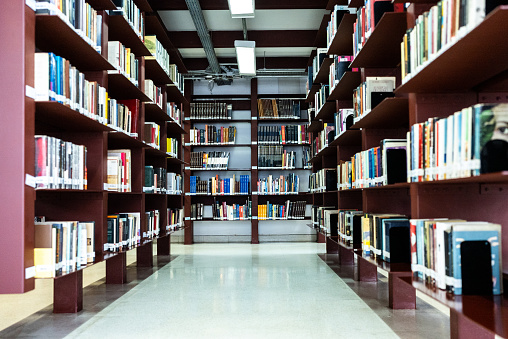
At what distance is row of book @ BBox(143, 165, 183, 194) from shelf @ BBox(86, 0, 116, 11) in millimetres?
2015

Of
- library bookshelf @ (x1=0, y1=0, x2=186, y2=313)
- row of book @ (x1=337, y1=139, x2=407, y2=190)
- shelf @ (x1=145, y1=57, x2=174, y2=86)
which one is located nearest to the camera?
library bookshelf @ (x1=0, y1=0, x2=186, y2=313)

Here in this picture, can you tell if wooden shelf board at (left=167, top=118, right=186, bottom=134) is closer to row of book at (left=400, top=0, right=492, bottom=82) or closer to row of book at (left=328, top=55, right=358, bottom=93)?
row of book at (left=328, top=55, right=358, bottom=93)

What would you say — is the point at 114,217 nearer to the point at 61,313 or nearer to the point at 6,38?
the point at 61,313

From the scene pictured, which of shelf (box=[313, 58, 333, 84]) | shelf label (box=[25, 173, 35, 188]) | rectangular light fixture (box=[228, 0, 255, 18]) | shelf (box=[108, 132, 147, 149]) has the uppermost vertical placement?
rectangular light fixture (box=[228, 0, 255, 18])

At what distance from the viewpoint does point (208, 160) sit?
854cm

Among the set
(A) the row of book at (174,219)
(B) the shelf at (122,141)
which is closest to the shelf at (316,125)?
(A) the row of book at (174,219)

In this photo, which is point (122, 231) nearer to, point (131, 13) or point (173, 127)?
point (131, 13)

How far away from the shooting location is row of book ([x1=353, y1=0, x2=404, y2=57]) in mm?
3354

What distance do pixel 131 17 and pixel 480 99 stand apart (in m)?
3.30

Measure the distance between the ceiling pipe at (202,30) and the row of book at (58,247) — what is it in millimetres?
3326

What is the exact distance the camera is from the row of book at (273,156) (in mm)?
8562

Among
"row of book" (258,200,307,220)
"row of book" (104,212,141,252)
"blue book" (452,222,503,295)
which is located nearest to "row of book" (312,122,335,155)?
"row of book" (258,200,307,220)

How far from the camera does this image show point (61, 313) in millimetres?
3299

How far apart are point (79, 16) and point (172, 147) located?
349cm
